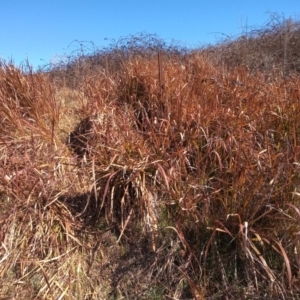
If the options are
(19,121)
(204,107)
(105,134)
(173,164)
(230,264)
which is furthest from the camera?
(19,121)

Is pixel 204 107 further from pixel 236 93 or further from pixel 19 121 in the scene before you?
pixel 19 121

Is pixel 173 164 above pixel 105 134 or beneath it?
beneath

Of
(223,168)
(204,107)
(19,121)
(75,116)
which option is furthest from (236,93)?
(19,121)

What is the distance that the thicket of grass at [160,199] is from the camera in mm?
2068

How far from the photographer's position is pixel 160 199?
2492 mm

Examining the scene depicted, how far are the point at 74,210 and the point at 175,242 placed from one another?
74 centimetres

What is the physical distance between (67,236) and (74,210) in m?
0.24

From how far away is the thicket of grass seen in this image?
2068mm

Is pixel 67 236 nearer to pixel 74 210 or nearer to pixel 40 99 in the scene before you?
pixel 74 210

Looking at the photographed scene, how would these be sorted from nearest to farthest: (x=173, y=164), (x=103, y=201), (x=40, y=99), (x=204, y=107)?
(x=103, y=201) < (x=173, y=164) < (x=204, y=107) < (x=40, y=99)

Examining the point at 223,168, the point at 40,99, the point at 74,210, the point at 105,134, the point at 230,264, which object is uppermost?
the point at 40,99

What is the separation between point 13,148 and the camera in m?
3.03

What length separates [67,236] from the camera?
7.86 feet

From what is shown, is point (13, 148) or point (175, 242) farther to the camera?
point (13, 148)
